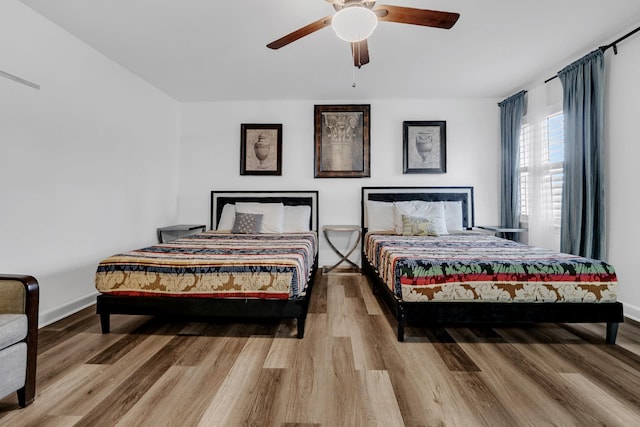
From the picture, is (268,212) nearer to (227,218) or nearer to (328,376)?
(227,218)

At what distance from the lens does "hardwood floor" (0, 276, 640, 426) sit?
56.1 inches

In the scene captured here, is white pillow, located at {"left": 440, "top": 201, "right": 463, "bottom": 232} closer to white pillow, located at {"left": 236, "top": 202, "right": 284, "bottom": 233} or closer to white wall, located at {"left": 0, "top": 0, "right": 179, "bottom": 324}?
white pillow, located at {"left": 236, "top": 202, "right": 284, "bottom": 233}

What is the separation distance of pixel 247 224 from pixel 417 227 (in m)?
2.10

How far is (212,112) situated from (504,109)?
166 inches

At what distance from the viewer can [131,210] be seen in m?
3.64

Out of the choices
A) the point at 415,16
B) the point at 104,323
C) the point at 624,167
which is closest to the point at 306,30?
the point at 415,16

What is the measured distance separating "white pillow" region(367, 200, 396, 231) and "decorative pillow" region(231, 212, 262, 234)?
58.7 inches

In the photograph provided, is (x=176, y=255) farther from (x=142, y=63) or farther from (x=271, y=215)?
(x=142, y=63)

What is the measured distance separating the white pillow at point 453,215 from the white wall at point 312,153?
1.37 ft

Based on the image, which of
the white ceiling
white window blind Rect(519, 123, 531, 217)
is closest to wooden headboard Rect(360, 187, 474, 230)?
white window blind Rect(519, 123, 531, 217)

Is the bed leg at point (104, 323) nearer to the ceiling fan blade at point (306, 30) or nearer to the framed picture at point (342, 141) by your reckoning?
the ceiling fan blade at point (306, 30)

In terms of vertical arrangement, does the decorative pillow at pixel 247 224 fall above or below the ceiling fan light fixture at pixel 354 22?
below

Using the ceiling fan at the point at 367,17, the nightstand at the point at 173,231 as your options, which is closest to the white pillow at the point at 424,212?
the ceiling fan at the point at 367,17

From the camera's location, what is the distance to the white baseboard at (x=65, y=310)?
2.52 meters
